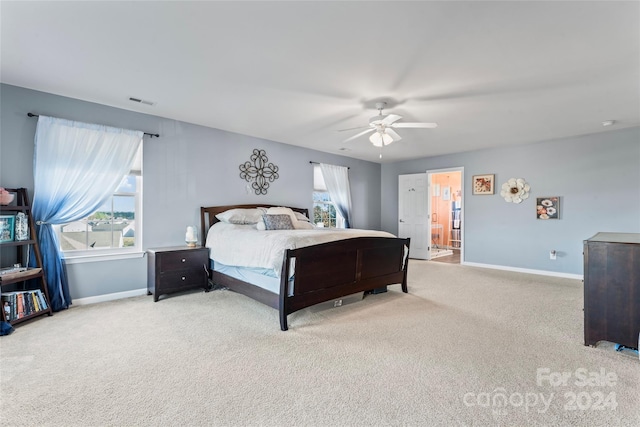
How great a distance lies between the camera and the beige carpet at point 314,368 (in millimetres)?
1733

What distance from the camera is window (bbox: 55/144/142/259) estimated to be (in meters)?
3.76

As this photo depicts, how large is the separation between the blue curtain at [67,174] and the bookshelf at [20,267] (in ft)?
0.36

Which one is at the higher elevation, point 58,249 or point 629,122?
point 629,122

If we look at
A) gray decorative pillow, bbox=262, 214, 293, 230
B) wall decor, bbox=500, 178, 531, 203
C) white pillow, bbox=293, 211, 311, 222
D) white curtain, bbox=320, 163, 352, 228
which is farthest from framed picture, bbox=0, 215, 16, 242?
wall decor, bbox=500, 178, 531, 203

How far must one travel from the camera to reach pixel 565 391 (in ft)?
6.40

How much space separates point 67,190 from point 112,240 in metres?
0.82

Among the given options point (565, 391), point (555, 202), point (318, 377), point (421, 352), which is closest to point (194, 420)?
point (318, 377)

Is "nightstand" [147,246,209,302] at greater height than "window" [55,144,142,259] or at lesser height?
lesser

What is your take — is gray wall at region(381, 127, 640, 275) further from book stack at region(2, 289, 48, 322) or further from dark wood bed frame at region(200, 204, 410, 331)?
book stack at region(2, 289, 48, 322)

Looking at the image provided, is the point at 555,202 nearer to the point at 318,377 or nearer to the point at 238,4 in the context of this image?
the point at 318,377

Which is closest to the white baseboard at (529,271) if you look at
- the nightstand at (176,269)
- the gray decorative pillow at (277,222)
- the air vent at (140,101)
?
the gray decorative pillow at (277,222)

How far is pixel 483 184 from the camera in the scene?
6.26m

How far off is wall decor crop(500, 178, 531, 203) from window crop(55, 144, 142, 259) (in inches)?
247

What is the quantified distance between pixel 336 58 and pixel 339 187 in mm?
4276
